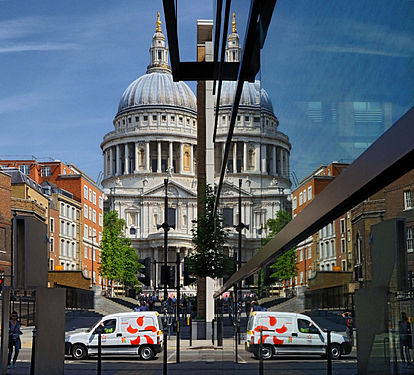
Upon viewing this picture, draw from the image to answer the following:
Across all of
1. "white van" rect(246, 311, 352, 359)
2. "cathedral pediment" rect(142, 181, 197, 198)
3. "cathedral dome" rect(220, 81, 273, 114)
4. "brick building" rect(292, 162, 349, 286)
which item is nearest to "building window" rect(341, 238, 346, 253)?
"brick building" rect(292, 162, 349, 286)

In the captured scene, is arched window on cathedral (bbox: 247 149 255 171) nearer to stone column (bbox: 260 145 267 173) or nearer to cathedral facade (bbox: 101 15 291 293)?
stone column (bbox: 260 145 267 173)

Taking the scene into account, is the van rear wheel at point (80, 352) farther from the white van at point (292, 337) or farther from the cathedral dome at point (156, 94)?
the cathedral dome at point (156, 94)

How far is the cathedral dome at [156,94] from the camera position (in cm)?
14000

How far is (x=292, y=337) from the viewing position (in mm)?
1825

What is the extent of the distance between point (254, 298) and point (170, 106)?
13543 centimetres

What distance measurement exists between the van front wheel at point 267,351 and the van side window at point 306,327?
50 cm

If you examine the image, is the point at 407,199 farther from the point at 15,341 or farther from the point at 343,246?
the point at 15,341

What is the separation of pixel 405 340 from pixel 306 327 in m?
0.79

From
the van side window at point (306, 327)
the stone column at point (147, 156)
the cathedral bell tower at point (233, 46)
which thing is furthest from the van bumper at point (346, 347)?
the stone column at point (147, 156)

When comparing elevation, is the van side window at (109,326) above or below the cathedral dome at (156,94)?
below

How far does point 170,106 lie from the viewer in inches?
5423

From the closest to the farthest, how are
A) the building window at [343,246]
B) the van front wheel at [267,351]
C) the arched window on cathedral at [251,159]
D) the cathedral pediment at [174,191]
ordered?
the building window at [343,246] < the van front wheel at [267,351] < the arched window on cathedral at [251,159] < the cathedral pediment at [174,191]

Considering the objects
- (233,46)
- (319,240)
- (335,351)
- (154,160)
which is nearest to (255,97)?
(233,46)

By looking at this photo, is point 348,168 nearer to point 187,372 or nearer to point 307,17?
point 307,17
